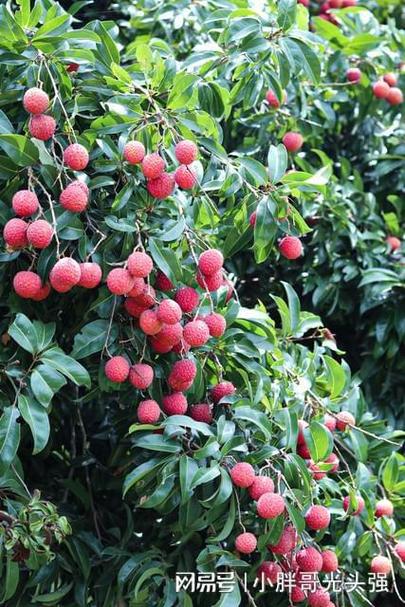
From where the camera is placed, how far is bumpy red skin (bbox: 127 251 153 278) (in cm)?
159

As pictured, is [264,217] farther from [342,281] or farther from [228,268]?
[342,281]

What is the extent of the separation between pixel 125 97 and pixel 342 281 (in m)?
1.18

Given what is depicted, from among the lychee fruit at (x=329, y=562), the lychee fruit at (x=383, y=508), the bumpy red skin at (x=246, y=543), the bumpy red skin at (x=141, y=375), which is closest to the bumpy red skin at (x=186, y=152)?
the bumpy red skin at (x=141, y=375)

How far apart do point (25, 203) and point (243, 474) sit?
2.04 feet

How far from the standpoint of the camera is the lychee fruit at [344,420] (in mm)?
2117

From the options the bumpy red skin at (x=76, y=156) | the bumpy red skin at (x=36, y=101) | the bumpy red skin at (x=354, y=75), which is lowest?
the bumpy red skin at (x=354, y=75)

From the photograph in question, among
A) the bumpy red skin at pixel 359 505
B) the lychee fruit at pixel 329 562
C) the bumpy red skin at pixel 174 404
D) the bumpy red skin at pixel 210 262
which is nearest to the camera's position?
the bumpy red skin at pixel 210 262

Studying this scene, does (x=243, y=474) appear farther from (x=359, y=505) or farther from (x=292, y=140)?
(x=292, y=140)

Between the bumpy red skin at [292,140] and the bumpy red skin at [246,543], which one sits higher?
the bumpy red skin at [292,140]

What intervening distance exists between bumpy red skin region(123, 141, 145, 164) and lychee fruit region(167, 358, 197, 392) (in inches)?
14.7

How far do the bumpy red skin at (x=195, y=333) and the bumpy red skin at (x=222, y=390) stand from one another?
0.71 feet

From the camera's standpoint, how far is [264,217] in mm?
1789

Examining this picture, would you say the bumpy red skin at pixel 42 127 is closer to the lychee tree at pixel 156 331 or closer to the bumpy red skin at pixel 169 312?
the lychee tree at pixel 156 331

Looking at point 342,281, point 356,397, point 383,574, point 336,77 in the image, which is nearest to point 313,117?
point 336,77
